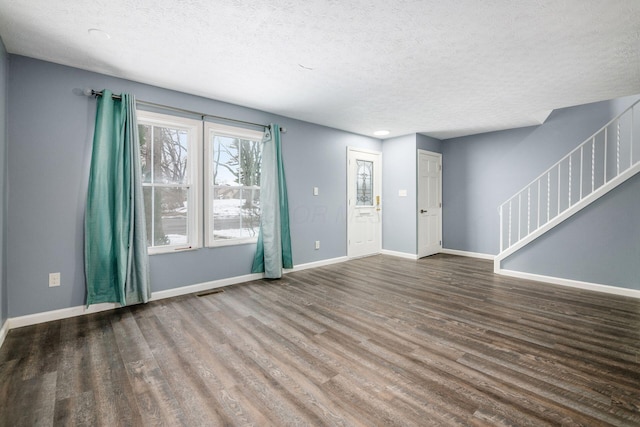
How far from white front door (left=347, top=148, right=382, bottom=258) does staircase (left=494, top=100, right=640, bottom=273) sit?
2270mm

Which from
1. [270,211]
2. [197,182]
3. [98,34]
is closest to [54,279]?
[197,182]

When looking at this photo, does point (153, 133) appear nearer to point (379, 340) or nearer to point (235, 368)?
point (235, 368)

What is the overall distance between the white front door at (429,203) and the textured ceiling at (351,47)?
219cm

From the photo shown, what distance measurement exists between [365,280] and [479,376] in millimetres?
2406

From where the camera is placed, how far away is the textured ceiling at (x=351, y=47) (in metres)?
2.10

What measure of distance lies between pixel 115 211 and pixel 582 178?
6.50 metres

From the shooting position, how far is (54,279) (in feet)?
9.57

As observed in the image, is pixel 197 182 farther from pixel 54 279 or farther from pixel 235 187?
pixel 54 279

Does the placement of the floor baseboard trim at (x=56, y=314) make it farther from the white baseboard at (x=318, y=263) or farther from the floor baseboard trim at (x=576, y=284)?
the floor baseboard trim at (x=576, y=284)

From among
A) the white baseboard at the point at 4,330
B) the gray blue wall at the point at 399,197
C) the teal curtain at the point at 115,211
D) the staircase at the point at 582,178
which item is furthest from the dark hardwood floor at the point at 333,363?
the gray blue wall at the point at 399,197

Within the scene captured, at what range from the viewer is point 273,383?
1.92 metres

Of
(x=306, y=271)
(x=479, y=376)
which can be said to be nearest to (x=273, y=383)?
(x=479, y=376)

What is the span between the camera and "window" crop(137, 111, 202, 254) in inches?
138

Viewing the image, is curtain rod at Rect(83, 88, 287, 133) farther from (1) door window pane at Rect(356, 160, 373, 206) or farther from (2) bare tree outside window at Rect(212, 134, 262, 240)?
(1) door window pane at Rect(356, 160, 373, 206)
